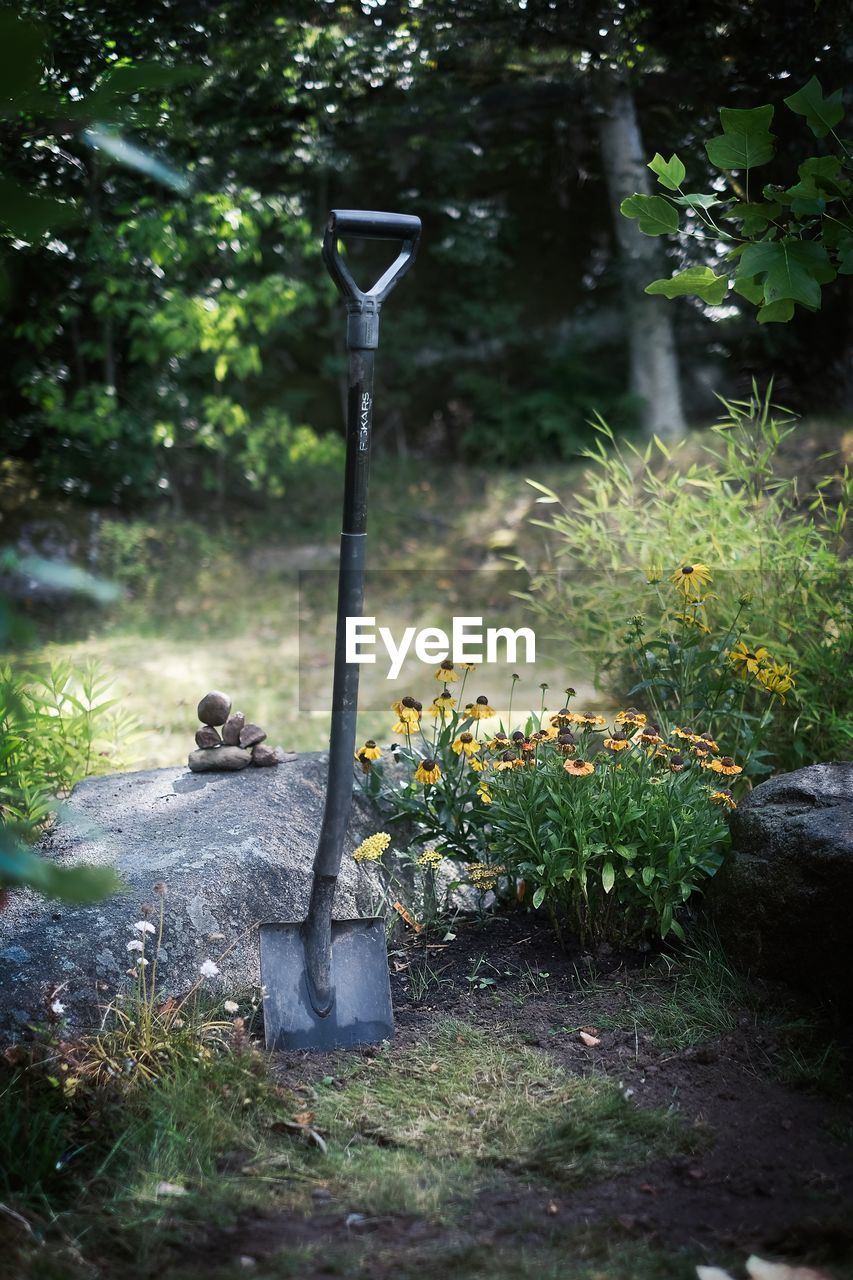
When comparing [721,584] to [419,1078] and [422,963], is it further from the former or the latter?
[419,1078]

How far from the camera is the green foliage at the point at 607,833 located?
2684mm

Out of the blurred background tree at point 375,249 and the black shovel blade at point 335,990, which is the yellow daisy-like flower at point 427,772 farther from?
the blurred background tree at point 375,249

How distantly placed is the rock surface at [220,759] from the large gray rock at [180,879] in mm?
29

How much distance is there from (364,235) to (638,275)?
598 centimetres

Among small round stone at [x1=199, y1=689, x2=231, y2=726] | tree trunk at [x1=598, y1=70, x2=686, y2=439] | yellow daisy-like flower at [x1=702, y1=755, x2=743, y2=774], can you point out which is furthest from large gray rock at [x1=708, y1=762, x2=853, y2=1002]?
tree trunk at [x1=598, y1=70, x2=686, y2=439]

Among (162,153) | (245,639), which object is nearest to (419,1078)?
(245,639)

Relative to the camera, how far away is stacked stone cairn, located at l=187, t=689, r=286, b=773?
339cm

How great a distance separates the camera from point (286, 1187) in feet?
6.54

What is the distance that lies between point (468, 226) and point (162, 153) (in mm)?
3580

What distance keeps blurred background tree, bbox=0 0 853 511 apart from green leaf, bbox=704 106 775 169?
7.80 ft

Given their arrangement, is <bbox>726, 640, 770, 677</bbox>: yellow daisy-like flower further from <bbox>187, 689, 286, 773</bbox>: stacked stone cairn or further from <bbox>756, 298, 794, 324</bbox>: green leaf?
<bbox>187, 689, 286, 773</bbox>: stacked stone cairn

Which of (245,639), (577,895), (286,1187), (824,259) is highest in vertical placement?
(824,259)

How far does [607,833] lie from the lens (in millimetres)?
2695

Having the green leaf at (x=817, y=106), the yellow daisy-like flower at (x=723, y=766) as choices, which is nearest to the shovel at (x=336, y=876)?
the green leaf at (x=817, y=106)
